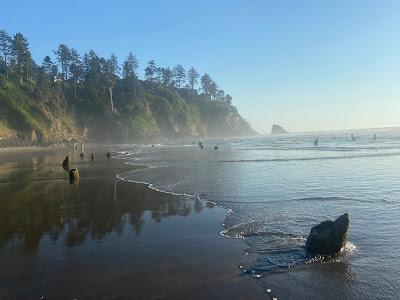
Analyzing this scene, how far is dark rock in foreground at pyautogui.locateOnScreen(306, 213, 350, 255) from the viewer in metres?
11.9

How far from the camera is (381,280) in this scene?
9898 mm

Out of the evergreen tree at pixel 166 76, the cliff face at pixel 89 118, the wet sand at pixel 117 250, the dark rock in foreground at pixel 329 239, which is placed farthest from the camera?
the evergreen tree at pixel 166 76

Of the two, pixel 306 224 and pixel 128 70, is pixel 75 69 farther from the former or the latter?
pixel 306 224

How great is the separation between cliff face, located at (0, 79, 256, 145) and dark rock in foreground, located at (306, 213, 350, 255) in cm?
8094

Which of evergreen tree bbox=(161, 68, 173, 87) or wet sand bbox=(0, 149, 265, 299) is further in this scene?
evergreen tree bbox=(161, 68, 173, 87)

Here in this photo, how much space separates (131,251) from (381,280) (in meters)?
7.45

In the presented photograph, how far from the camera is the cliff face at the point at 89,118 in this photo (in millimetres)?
89812

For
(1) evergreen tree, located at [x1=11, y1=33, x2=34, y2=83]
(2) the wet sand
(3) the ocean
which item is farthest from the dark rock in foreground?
(1) evergreen tree, located at [x1=11, y1=33, x2=34, y2=83]

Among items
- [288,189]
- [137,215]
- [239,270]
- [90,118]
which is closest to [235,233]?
[239,270]

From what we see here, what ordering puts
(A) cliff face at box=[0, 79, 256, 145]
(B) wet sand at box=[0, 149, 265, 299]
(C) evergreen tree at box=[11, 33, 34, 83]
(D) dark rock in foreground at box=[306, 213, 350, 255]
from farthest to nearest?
(C) evergreen tree at box=[11, 33, 34, 83] → (A) cliff face at box=[0, 79, 256, 145] → (D) dark rock in foreground at box=[306, 213, 350, 255] → (B) wet sand at box=[0, 149, 265, 299]

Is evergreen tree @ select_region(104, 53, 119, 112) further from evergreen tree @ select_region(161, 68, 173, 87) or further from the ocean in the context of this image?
the ocean

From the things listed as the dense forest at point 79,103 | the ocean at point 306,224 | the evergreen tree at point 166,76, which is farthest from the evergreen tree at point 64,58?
the ocean at point 306,224

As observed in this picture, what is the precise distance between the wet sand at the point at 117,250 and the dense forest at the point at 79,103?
71294 mm

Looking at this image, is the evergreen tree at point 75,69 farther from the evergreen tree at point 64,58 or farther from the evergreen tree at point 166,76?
the evergreen tree at point 166,76
